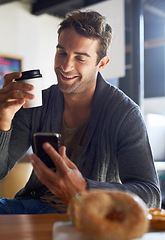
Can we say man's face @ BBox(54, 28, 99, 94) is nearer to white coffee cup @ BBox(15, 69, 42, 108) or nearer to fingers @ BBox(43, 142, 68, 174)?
white coffee cup @ BBox(15, 69, 42, 108)

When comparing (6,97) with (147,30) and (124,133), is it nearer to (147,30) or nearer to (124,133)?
(124,133)

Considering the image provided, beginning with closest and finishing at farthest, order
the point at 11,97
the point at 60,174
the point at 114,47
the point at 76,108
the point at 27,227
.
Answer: the point at 27,227 → the point at 60,174 → the point at 11,97 → the point at 76,108 → the point at 114,47

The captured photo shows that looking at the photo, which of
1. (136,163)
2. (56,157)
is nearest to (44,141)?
(56,157)

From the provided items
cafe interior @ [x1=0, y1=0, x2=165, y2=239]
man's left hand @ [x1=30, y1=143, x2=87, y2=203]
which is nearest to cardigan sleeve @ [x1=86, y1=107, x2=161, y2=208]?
man's left hand @ [x1=30, y1=143, x2=87, y2=203]

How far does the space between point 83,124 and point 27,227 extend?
808 millimetres

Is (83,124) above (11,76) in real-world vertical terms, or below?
below

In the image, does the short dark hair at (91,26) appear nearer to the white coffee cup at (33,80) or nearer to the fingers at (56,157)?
the white coffee cup at (33,80)

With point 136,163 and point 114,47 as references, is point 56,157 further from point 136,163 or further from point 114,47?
point 114,47

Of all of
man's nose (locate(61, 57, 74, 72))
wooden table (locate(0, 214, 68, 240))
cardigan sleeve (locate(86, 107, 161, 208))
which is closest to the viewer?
wooden table (locate(0, 214, 68, 240))

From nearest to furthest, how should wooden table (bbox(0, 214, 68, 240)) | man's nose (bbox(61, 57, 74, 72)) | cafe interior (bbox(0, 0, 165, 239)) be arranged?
wooden table (bbox(0, 214, 68, 240)) < man's nose (bbox(61, 57, 74, 72)) < cafe interior (bbox(0, 0, 165, 239))

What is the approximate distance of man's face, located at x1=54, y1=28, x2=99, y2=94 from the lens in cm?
151

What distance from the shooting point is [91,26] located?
1.57 metres

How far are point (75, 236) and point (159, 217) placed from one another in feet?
0.73

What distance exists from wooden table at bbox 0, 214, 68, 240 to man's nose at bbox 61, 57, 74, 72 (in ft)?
2.60
